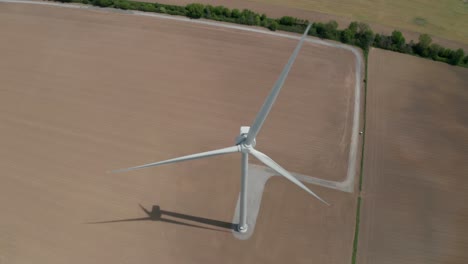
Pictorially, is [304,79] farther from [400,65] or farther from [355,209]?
[355,209]

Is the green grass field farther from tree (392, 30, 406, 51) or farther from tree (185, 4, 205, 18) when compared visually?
tree (185, 4, 205, 18)

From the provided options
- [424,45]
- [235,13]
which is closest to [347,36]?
[424,45]

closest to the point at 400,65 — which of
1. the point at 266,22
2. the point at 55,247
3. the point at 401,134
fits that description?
the point at 401,134

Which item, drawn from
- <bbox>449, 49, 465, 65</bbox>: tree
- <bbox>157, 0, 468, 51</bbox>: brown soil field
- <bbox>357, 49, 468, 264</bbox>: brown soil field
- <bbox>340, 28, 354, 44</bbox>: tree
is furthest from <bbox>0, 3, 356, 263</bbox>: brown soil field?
<bbox>449, 49, 465, 65</bbox>: tree

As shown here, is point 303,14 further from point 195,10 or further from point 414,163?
point 414,163

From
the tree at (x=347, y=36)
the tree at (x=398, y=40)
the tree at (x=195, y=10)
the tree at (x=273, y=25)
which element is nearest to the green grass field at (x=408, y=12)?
Result: the tree at (x=398, y=40)
